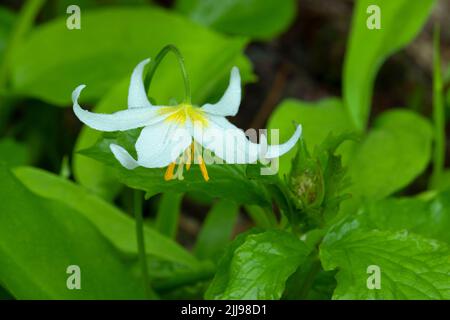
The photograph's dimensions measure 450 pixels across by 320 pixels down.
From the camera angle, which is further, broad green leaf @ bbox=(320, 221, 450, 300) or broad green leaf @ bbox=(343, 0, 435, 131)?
broad green leaf @ bbox=(343, 0, 435, 131)

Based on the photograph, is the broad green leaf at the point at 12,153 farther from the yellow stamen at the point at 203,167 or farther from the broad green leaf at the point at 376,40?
the yellow stamen at the point at 203,167

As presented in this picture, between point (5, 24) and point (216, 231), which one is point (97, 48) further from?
point (216, 231)

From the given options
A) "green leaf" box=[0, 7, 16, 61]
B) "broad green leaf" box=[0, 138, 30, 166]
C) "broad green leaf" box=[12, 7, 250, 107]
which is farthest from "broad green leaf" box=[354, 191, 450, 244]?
"green leaf" box=[0, 7, 16, 61]

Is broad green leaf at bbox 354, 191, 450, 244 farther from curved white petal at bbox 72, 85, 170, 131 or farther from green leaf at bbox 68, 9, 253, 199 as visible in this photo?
green leaf at bbox 68, 9, 253, 199

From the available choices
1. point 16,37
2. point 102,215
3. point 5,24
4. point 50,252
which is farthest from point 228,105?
point 5,24

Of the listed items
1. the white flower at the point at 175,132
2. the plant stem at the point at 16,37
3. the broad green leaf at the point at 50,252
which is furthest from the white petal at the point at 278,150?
the plant stem at the point at 16,37

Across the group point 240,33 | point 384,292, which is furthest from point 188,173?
point 240,33

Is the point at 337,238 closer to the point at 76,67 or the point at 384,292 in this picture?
the point at 384,292

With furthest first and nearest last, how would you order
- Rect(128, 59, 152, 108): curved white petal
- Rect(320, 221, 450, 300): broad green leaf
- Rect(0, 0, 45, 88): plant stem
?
Rect(0, 0, 45, 88): plant stem
Rect(128, 59, 152, 108): curved white petal
Rect(320, 221, 450, 300): broad green leaf

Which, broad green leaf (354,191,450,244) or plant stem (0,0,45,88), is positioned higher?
plant stem (0,0,45,88)
